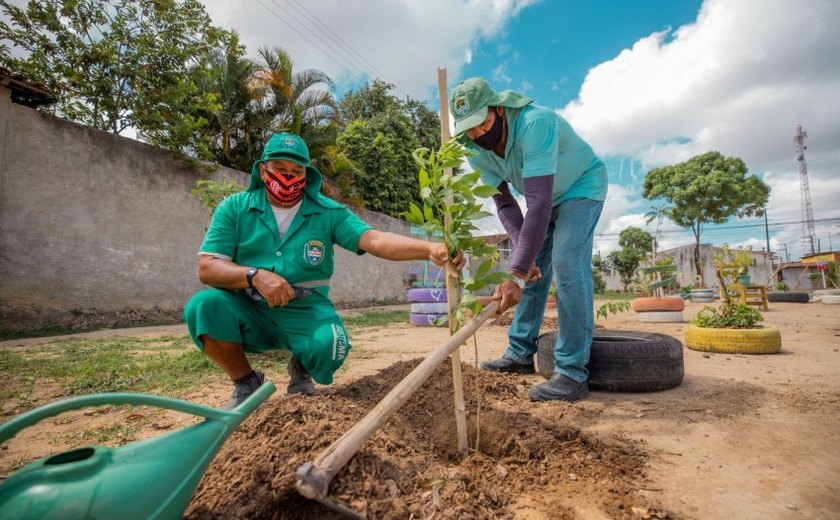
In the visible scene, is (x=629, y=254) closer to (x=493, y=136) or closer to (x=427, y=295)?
(x=427, y=295)

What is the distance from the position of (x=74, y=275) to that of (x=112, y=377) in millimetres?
5280

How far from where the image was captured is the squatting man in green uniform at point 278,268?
2.29 m

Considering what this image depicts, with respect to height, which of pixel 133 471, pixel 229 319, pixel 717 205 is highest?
pixel 717 205

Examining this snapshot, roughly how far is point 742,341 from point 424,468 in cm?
447

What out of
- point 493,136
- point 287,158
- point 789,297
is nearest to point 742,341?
point 493,136

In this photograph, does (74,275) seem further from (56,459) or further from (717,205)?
(717,205)

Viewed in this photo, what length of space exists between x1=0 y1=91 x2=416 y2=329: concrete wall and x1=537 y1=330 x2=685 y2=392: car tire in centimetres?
864

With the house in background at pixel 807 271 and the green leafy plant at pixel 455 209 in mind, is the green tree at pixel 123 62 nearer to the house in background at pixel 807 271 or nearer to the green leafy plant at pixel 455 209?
the green leafy plant at pixel 455 209

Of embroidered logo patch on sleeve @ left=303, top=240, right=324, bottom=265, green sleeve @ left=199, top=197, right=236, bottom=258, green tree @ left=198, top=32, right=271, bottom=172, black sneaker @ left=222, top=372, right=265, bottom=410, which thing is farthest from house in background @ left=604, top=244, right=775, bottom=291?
green sleeve @ left=199, top=197, right=236, bottom=258

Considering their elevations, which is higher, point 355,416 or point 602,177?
point 602,177

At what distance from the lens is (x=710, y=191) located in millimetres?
21750

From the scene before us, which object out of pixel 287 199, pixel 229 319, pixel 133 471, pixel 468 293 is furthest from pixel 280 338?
pixel 133 471

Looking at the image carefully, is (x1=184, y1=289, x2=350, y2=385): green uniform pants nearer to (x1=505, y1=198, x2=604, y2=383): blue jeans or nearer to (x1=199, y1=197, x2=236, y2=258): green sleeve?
(x1=199, y1=197, x2=236, y2=258): green sleeve

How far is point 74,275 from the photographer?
24.0ft
